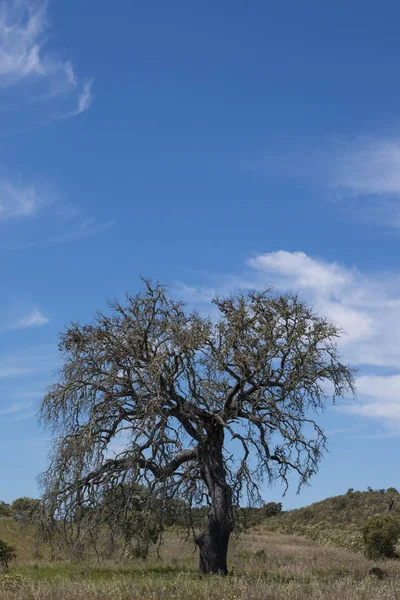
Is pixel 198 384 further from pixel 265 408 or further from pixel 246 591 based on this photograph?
pixel 246 591

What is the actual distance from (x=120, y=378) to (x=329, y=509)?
194 ft

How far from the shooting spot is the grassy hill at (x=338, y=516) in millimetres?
55062

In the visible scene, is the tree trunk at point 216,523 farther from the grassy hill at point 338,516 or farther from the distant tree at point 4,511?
the distant tree at point 4,511

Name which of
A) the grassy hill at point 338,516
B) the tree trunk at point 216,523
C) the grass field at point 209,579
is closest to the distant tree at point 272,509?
the grassy hill at point 338,516

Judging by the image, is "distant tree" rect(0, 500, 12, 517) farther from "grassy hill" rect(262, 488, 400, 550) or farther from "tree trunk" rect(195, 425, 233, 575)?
"tree trunk" rect(195, 425, 233, 575)

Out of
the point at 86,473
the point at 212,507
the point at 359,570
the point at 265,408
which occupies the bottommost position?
the point at 359,570

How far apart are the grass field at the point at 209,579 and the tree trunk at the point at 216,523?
0.66 metres

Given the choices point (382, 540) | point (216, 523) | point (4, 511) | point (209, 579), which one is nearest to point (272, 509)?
point (4, 511)

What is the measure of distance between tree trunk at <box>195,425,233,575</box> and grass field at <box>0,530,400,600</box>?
656 millimetres

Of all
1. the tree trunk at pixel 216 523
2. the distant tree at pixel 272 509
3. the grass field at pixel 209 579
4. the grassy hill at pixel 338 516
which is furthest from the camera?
the distant tree at pixel 272 509

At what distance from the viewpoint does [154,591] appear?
43.5ft

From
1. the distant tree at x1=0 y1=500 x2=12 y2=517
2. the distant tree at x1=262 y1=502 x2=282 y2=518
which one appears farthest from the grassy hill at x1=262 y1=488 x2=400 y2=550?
the distant tree at x1=0 y1=500 x2=12 y2=517

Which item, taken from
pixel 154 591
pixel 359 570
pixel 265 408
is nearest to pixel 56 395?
pixel 265 408

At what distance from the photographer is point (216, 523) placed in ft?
76.0
